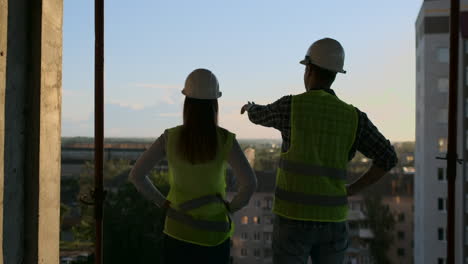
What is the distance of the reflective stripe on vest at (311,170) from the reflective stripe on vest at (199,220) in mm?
244

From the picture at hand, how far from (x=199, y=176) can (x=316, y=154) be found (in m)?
0.36


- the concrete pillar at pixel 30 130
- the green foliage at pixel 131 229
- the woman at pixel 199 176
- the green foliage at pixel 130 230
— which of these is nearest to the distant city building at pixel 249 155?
the woman at pixel 199 176

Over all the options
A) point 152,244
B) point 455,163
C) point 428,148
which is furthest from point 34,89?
point 428,148

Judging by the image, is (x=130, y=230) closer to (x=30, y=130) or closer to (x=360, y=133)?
(x=30, y=130)

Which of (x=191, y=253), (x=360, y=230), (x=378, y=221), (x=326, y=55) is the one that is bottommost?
(x=360, y=230)

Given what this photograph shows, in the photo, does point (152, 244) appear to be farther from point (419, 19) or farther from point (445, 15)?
point (419, 19)

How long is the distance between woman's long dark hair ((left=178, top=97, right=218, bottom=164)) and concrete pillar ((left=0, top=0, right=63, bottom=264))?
41cm

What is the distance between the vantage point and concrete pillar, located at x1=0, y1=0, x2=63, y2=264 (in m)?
1.48

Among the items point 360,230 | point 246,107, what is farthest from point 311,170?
point 360,230

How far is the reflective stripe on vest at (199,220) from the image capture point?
1.64m

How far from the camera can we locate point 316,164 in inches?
62.6

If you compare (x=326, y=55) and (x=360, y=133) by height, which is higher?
(x=326, y=55)

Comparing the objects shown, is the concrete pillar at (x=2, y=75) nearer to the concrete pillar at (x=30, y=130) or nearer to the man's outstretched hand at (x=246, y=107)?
the concrete pillar at (x=30, y=130)

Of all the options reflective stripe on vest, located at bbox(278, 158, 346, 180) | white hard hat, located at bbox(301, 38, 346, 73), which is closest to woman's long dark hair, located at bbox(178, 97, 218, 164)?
reflective stripe on vest, located at bbox(278, 158, 346, 180)
